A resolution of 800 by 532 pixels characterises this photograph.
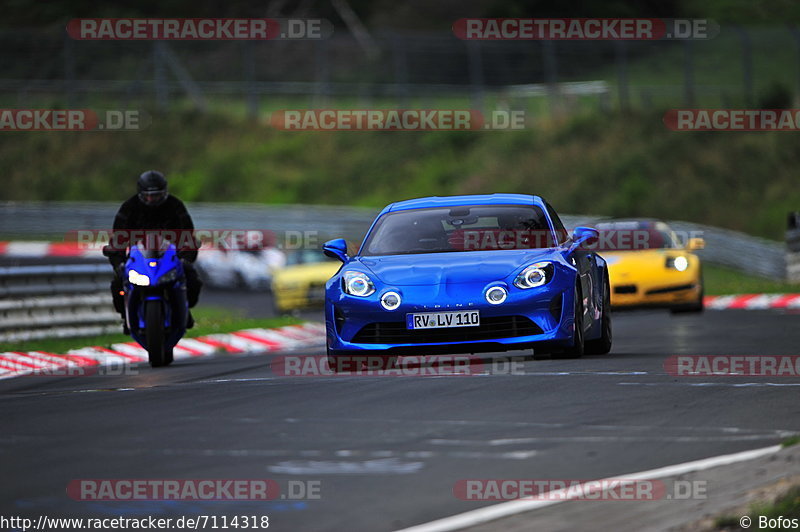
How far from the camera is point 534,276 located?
12156 millimetres

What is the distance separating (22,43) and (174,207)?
34278 millimetres

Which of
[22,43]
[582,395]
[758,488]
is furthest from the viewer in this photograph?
[22,43]

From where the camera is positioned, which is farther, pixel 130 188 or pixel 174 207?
pixel 130 188

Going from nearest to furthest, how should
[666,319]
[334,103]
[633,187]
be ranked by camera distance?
[666,319] < [633,187] < [334,103]

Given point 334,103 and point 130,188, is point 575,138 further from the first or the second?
point 130,188

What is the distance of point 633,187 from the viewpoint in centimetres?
4316

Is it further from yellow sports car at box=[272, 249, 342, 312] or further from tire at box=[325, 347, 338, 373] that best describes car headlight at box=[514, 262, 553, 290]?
yellow sports car at box=[272, 249, 342, 312]

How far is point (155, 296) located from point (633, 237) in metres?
9.91

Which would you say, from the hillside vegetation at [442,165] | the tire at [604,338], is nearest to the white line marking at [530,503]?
the tire at [604,338]

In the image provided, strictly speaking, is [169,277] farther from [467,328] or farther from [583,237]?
[583,237]

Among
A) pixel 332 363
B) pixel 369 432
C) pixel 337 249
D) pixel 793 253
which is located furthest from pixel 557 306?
pixel 793 253

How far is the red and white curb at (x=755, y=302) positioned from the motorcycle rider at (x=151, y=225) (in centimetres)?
1176

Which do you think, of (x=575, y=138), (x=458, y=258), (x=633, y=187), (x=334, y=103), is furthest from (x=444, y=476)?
(x=334, y=103)

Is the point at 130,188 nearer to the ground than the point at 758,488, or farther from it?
farther from it
